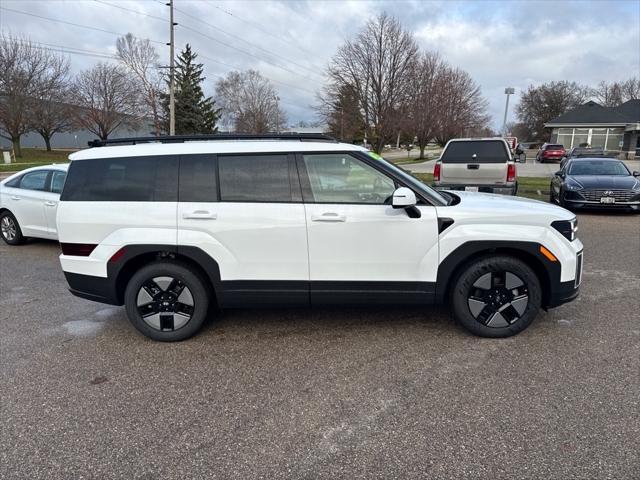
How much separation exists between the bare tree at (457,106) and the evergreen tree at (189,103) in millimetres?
24264

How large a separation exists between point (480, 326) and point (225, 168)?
2.70 metres

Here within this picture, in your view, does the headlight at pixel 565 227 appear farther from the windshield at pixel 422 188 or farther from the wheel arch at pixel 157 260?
the wheel arch at pixel 157 260

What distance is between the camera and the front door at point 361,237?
3840 millimetres

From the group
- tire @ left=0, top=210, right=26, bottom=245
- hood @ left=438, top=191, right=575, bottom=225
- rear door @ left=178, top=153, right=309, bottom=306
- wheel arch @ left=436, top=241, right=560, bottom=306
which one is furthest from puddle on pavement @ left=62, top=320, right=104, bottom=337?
tire @ left=0, top=210, right=26, bottom=245

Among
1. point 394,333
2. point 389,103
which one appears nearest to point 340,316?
point 394,333

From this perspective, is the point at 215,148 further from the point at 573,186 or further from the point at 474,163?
the point at 573,186

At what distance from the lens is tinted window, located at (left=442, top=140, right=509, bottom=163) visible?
10289 millimetres

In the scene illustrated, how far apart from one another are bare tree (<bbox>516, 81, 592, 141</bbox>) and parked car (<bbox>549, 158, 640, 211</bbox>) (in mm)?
67984

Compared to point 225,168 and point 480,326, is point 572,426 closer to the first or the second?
point 480,326

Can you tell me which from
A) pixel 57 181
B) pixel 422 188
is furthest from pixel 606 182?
pixel 57 181

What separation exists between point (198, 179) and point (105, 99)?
4742 cm

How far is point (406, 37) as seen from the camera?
3091 cm

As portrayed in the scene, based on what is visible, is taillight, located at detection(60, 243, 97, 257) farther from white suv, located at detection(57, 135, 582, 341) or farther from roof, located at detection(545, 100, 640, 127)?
roof, located at detection(545, 100, 640, 127)

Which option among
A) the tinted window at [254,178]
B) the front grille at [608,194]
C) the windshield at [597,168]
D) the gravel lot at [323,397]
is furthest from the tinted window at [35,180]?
the windshield at [597,168]
